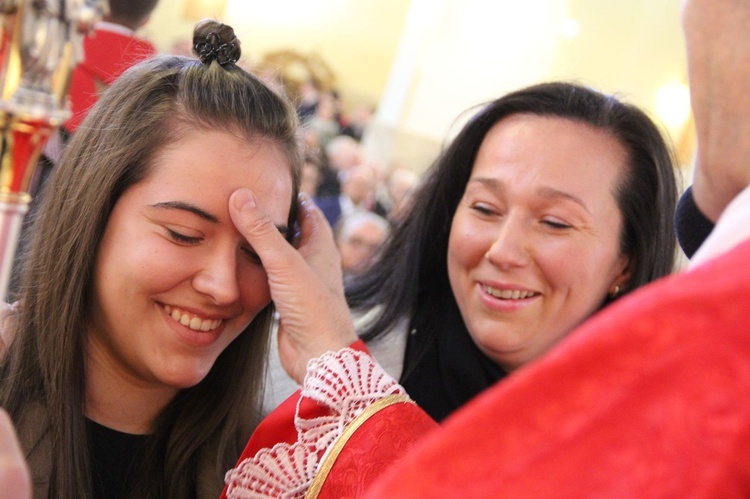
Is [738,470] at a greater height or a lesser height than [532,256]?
greater

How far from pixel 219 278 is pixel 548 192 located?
67 centimetres

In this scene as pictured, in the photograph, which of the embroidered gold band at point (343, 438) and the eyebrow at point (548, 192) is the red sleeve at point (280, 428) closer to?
the embroidered gold band at point (343, 438)

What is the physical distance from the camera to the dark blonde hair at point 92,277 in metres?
1.23

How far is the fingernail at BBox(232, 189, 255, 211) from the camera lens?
1.24m

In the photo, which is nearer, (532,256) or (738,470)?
(738,470)

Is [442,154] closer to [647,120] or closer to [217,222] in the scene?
[647,120]

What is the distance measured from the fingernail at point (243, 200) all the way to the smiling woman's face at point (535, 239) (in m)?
0.53

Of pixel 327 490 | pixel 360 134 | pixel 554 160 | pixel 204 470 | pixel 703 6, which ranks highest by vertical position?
pixel 703 6

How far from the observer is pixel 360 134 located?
895 centimetres

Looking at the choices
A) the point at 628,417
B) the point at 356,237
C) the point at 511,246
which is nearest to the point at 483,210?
the point at 511,246

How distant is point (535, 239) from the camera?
1.61m

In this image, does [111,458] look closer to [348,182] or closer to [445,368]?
[445,368]

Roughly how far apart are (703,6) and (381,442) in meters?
0.68

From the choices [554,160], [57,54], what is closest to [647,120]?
[554,160]
